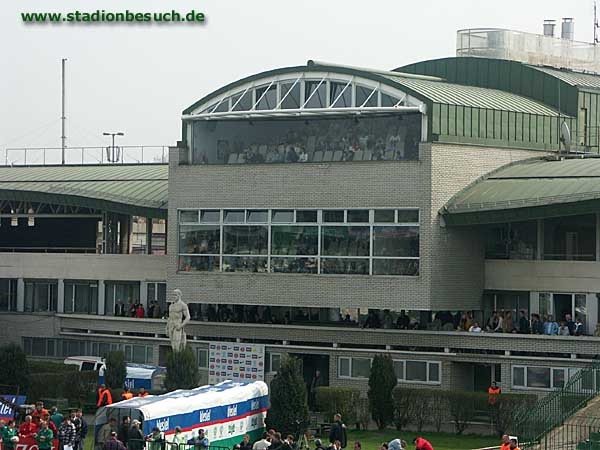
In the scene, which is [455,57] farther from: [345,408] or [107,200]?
[345,408]

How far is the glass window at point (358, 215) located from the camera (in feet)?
182

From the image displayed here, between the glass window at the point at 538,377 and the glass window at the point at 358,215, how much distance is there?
773 cm

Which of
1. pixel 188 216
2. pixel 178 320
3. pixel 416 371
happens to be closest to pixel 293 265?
pixel 178 320

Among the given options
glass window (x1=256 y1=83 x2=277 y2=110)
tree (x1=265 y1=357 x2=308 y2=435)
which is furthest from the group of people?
glass window (x1=256 y1=83 x2=277 y2=110)

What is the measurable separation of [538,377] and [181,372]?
11.6 meters

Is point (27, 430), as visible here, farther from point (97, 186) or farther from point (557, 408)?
point (97, 186)

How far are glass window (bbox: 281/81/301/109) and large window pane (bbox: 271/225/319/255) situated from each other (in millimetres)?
4309

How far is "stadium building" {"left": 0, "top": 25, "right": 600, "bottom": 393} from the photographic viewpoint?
5428 cm

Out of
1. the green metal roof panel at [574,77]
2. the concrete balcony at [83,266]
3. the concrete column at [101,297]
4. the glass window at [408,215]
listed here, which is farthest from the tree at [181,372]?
the green metal roof panel at [574,77]

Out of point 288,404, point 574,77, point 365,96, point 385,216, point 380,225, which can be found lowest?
point 288,404

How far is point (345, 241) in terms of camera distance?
55969 millimetres

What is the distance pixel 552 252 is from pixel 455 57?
14.3 meters

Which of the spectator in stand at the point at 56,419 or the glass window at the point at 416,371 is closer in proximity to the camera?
the spectator in stand at the point at 56,419

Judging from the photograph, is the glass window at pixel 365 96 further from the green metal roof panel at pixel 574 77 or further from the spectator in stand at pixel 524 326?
the green metal roof panel at pixel 574 77
